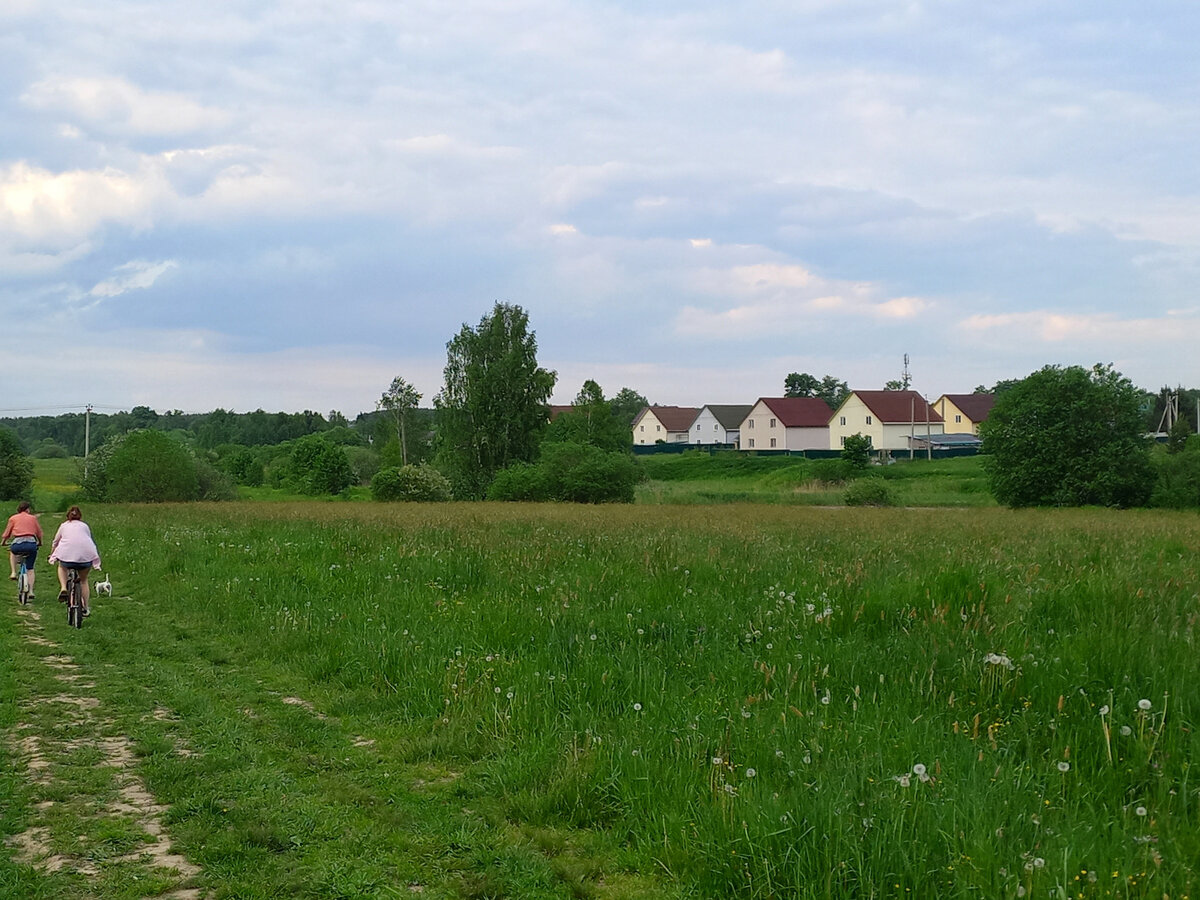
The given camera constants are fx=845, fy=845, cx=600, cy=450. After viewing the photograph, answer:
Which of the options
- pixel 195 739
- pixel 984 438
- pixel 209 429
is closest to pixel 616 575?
pixel 195 739

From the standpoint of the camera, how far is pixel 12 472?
64.9 m

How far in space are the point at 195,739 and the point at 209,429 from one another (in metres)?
169

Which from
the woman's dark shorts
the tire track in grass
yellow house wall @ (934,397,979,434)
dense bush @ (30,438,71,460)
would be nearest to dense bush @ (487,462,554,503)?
the woman's dark shorts

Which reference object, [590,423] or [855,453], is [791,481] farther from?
[590,423]

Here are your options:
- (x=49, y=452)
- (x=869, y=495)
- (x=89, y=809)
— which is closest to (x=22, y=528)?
(x=89, y=809)

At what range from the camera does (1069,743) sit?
15.4 feet

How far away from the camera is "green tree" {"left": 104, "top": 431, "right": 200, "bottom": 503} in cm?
5369

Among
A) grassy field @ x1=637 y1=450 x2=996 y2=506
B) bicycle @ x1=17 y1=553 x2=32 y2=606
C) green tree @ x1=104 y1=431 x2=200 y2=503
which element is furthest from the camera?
green tree @ x1=104 y1=431 x2=200 y2=503

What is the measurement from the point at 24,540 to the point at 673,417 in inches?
4907

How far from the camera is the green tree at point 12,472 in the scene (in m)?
64.2

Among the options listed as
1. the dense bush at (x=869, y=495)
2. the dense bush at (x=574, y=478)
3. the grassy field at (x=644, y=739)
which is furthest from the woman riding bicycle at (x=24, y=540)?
the dense bush at (x=869, y=495)

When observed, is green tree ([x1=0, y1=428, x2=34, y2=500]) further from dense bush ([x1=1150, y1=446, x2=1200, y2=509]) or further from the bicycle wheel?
dense bush ([x1=1150, y1=446, x2=1200, y2=509])

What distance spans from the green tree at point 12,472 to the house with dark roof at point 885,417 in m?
75.8

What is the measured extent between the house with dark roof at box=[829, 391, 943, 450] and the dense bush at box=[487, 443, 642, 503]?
4941 centimetres
